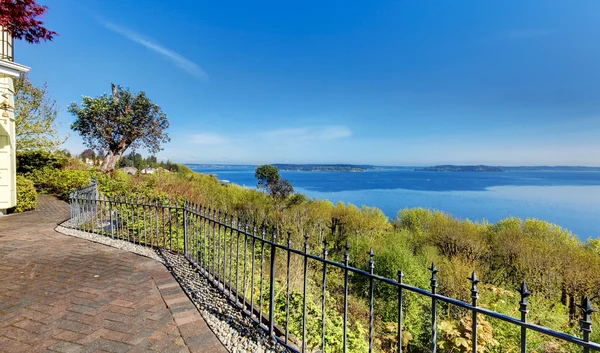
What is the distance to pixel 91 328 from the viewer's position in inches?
116

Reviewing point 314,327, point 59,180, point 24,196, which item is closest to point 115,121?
point 59,180

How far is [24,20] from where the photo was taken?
6.71m

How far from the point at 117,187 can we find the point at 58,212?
13.8ft

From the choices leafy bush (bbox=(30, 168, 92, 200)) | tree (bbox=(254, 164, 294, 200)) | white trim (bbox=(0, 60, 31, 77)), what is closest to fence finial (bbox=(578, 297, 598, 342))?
white trim (bbox=(0, 60, 31, 77))

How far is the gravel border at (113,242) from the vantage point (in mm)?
5598

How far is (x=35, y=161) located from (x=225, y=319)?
18233 millimetres

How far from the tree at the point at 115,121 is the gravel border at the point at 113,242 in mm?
13617

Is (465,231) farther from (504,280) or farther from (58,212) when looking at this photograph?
(58,212)

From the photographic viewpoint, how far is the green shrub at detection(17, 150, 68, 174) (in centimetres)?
1490

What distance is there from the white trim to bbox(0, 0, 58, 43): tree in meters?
0.85

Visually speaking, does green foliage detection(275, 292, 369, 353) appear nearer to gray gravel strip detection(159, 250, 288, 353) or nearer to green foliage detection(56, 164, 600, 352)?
green foliage detection(56, 164, 600, 352)

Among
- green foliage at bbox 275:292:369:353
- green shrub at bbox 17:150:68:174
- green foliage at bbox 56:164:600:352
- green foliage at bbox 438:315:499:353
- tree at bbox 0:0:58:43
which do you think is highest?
tree at bbox 0:0:58:43

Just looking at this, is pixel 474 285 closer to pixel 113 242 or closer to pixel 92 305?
pixel 92 305

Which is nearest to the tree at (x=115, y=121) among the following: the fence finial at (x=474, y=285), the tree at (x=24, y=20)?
the tree at (x=24, y=20)
